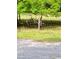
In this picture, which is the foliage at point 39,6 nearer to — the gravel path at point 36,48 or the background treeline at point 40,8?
the background treeline at point 40,8

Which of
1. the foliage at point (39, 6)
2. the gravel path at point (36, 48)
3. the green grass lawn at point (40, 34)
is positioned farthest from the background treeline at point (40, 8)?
the gravel path at point (36, 48)

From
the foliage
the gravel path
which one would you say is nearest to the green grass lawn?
the gravel path

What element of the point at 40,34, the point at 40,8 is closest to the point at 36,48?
the point at 40,34

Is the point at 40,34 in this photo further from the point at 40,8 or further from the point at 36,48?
Answer: the point at 40,8

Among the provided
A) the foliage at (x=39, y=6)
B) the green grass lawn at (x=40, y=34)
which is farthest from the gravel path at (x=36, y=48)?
the foliage at (x=39, y=6)

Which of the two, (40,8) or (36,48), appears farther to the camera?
(36,48)

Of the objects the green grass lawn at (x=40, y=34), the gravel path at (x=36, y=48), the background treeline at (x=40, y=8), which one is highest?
the background treeline at (x=40, y=8)

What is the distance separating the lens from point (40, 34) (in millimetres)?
4523

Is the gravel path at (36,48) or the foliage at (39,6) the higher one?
the foliage at (39,6)

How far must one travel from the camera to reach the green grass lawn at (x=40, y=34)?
174 inches

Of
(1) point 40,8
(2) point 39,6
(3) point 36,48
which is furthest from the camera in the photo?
(3) point 36,48

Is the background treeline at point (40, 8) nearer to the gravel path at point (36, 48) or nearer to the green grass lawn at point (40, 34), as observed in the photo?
the green grass lawn at point (40, 34)

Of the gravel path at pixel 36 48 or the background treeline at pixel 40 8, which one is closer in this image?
the background treeline at pixel 40 8
